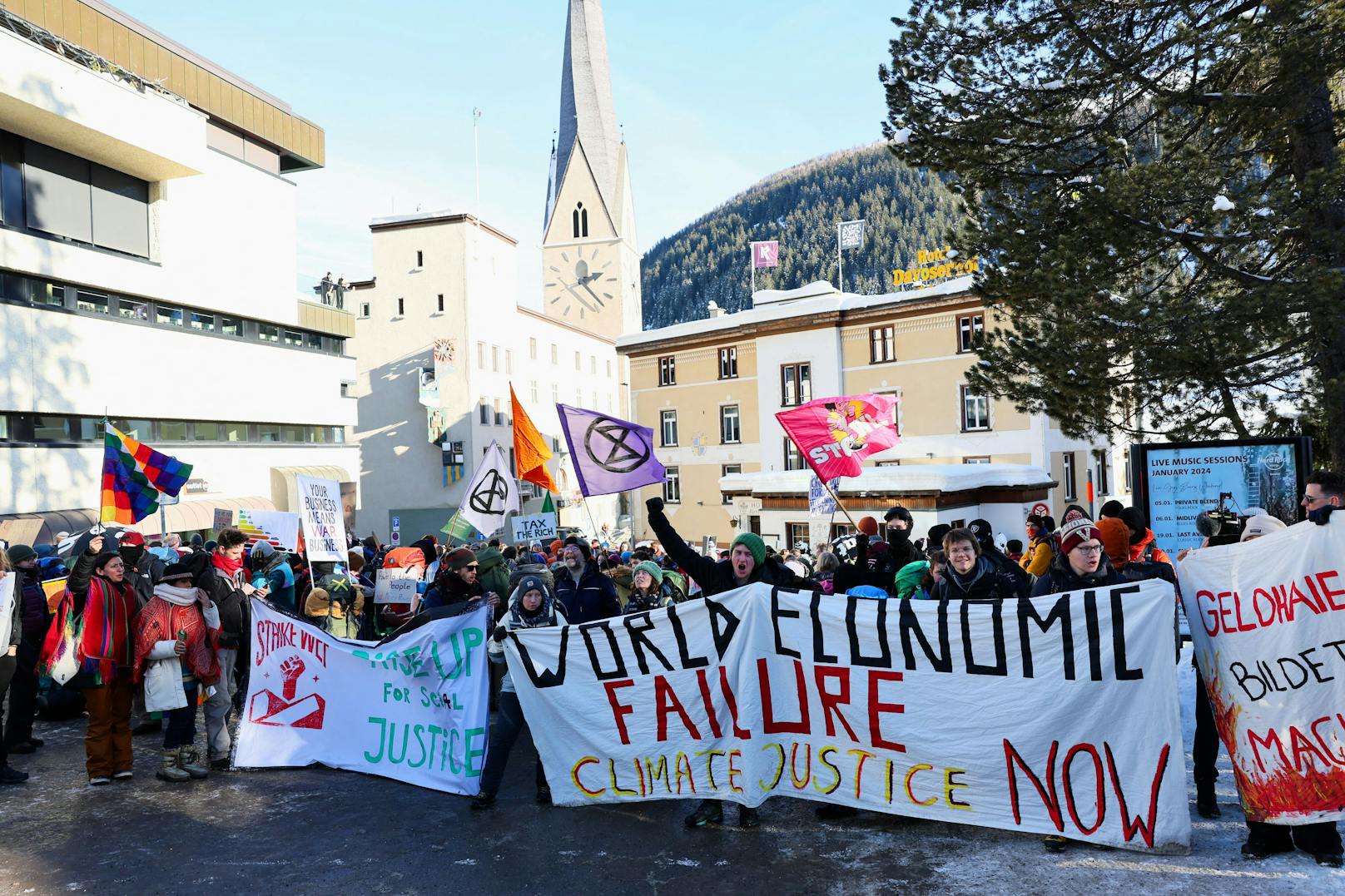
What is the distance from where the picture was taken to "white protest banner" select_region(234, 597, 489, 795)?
7.09 m

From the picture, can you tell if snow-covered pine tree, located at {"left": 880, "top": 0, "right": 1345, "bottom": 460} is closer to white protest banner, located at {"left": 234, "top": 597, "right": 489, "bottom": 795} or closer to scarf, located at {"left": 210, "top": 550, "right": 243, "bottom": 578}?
white protest banner, located at {"left": 234, "top": 597, "right": 489, "bottom": 795}

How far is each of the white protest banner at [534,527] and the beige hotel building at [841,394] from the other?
1578cm

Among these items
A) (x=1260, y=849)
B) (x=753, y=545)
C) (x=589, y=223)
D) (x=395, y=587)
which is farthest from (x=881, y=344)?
(x=589, y=223)

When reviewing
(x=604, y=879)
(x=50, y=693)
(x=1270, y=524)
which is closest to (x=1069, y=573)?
(x=1270, y=524)

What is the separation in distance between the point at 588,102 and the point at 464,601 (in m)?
93.4

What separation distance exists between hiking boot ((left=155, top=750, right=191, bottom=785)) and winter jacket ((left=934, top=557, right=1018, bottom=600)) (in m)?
6.07

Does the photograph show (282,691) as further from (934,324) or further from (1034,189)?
(934,324)

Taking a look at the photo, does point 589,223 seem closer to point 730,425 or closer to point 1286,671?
point 730,425

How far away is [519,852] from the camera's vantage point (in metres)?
5.97

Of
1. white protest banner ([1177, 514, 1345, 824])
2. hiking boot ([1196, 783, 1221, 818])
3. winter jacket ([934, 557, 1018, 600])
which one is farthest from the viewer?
winter jacket ([934, 557, 1018, 600])

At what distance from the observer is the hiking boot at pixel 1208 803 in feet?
19.4

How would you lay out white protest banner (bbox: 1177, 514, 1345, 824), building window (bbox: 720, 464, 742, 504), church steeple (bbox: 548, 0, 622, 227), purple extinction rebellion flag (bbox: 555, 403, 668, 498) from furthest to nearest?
church steeple (bbox: 548, 0, 622, 227) → building window (bbox: 720, 464, 742, 504) → purple extinction rebellion flag (bbox: 555, 403, 668, 498) → white protest banner (bbox: 1177, 514, 1345, 824)

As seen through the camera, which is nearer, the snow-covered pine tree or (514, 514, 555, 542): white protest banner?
the snow-covered pine tree

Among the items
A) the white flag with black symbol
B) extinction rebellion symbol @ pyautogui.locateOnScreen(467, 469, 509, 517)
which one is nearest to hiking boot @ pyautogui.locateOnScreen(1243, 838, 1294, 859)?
the white flag with black symbol
